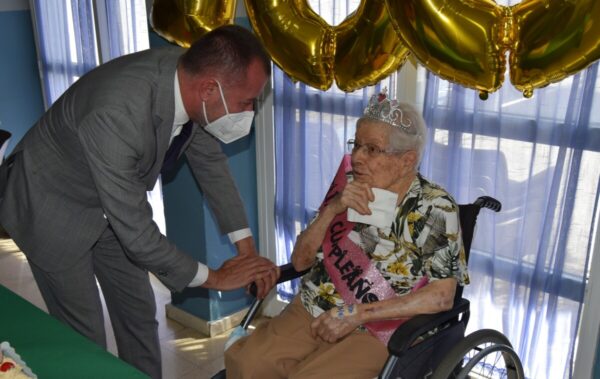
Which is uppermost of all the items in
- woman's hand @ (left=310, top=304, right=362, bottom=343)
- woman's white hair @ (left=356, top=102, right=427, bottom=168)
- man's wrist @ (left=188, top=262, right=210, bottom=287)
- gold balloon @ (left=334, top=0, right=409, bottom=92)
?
gold balloon @ (left=334, top=0, right=409, bottom=92)

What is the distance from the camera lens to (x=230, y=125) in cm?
180

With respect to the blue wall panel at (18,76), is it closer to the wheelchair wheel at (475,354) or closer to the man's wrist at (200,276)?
the man's wrist at (200,276)

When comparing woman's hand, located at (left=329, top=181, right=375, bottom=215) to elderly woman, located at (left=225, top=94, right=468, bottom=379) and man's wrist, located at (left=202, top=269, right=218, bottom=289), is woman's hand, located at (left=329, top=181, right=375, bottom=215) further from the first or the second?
man's wrist, located at (left=202, top=269, right=218, bottom=289)

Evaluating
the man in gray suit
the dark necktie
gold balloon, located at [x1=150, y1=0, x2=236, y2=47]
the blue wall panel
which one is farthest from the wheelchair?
the blue wall panel

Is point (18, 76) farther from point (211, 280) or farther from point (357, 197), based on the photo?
point (357, 197)

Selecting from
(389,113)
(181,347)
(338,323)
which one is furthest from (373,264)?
(181,347)

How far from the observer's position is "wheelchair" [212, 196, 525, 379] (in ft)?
5.30

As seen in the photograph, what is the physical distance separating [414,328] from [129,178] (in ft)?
2.70

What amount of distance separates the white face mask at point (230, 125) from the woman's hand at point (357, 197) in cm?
35

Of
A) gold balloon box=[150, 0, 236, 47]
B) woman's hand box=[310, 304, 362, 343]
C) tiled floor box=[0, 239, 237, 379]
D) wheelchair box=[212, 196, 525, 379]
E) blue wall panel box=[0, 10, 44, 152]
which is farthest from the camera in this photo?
blue wall panel box=[0, 10, 44, 152]

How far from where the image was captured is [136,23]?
11.9 feet

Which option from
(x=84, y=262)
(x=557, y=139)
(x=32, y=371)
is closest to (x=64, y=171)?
(x=84, y=262)

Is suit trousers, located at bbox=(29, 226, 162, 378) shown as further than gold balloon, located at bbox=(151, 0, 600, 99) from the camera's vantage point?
Yes

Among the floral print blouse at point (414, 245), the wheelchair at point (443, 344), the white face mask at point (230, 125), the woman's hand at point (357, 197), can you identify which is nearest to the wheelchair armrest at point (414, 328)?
the wheelchair at point (443, 344)
